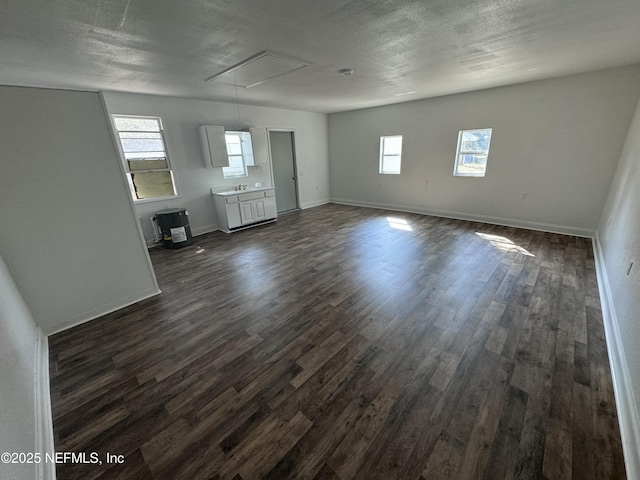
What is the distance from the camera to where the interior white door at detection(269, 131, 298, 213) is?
6453mm

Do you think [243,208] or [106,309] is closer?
[106,309]

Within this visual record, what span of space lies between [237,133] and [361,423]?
5.65m

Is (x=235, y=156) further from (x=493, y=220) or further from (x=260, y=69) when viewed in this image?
(x=493, y=220)

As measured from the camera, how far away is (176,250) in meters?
4.57

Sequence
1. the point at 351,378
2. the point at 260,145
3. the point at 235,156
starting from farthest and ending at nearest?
the point at 260,145
the point at 235,156
the point at 351,378

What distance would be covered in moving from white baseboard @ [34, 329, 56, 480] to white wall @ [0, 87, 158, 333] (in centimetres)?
49

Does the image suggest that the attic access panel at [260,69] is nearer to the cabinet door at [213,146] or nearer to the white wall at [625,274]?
the cabinet door at [213,146]

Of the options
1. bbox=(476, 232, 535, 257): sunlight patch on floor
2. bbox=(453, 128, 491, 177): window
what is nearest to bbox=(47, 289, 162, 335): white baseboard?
bbox=(476, 232, 535, 257): sunlight patch on floor

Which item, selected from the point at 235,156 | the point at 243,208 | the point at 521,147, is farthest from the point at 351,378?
the point at 235,156

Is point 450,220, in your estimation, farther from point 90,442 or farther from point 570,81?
point 90,442

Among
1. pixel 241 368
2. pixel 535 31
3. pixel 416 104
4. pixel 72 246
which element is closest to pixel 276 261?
pixel 241 368

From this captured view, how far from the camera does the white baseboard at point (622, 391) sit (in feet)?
4.16

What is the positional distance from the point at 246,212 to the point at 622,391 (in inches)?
217

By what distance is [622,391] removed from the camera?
1.59 meters
